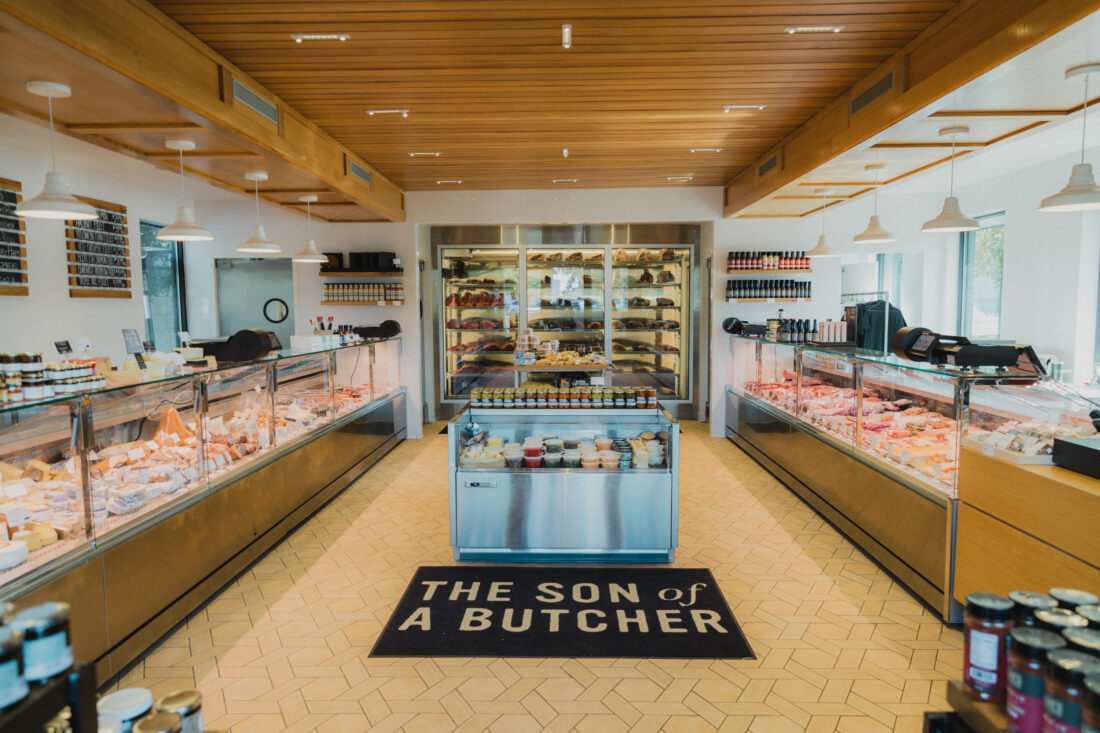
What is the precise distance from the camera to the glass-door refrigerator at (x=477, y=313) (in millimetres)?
9586

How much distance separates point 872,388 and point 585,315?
541cm

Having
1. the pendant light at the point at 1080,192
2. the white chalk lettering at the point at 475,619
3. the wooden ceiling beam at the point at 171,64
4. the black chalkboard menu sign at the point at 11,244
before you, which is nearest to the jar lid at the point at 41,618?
the wooden ceiling beam at the point at 171,64

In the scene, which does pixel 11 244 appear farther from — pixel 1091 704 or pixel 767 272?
pixel 767 272

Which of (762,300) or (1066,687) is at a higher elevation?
(762,300)

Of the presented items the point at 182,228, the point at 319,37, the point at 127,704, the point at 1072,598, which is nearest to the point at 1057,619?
the point at 1072,598

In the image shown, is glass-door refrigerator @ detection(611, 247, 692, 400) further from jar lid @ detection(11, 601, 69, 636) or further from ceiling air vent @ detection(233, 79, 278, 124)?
jar lid @ detection(11, 601, 69, 636)

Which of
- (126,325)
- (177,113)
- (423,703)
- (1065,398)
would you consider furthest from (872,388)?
(126,325)

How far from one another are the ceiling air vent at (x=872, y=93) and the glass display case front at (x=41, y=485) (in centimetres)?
511

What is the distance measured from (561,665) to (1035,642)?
2293 mm

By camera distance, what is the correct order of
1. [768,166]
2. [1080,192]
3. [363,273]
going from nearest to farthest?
[1080,192]
[768,166]
[363,273]

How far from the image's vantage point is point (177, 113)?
12.1 ft

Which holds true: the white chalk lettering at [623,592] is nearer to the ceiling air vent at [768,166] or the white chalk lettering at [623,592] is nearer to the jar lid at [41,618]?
the jar lid at [41,618]

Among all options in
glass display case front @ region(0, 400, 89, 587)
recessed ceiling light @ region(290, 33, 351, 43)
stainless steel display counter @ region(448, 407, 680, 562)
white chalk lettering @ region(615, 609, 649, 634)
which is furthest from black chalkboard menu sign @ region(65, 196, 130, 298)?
→ white chalk lettering @ region(615, 609, 649, 634)

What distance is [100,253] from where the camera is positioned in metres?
7.31
